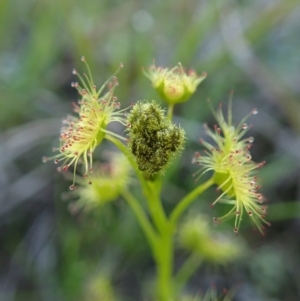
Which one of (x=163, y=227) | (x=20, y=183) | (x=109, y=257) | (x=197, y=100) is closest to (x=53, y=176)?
(x=20, y=183)

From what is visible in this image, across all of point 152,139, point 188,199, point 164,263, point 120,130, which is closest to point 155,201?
point 188,199

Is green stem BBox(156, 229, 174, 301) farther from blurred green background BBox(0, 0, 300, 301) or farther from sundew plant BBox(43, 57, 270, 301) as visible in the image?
blurred green background BBox(0, 0, 300, 301)

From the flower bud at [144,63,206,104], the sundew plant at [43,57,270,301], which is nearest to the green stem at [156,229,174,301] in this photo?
the sundew plant at [43,57,270,301]

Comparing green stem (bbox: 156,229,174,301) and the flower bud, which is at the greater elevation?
the flower bud

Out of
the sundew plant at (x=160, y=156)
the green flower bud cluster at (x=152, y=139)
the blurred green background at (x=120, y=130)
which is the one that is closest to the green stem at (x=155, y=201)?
the sundew plant at (x=160, y=156)

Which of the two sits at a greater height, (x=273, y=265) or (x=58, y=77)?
(x=58, y=77)

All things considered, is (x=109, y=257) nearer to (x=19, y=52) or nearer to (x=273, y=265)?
(x=273, y=265)
